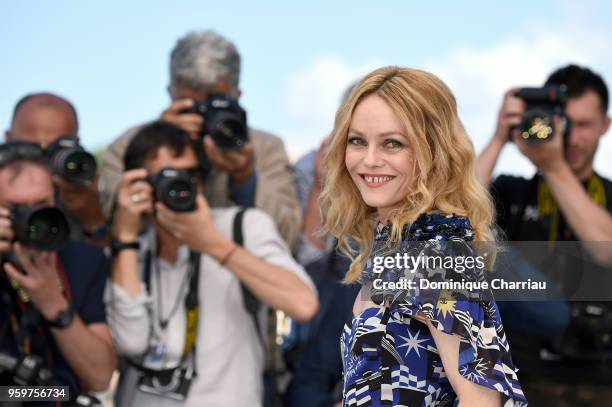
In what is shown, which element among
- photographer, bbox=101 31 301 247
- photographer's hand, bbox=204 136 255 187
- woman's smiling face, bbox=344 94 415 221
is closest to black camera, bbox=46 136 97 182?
photographer, bbox=101 31 301 247

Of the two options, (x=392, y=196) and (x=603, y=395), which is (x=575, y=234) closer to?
(x=603, y=395)

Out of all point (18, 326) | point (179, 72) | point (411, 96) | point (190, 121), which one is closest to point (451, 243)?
point (411, 96)

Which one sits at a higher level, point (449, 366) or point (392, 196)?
point (392, 196)

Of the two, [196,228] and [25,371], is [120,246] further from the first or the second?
[25,371]

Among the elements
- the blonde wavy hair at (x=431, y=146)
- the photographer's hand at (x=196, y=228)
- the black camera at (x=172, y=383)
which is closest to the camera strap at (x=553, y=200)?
the photographer's hand at (x=196, y=228)

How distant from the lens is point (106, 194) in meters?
4.65

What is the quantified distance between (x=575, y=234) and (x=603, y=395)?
834 millimetres

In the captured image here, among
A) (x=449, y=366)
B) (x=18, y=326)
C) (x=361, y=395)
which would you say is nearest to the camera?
(x=449, y=366)

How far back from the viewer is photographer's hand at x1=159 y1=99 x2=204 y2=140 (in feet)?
14.8

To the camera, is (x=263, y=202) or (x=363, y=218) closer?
→ (x=363, y=218)

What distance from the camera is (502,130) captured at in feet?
14.7

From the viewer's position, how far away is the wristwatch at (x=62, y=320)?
3801 millimetres

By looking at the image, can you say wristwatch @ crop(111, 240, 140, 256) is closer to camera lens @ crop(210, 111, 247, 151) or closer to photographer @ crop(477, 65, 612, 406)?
camera lens @ crop(210, 111, 247, 151)


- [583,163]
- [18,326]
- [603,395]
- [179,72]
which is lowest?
[603,395]
